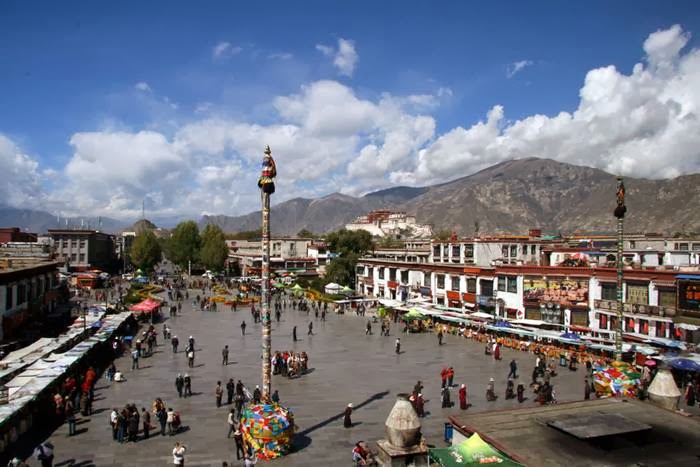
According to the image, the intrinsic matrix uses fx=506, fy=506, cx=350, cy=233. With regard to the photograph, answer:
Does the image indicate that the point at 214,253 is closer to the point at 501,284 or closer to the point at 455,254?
the point at 455,254

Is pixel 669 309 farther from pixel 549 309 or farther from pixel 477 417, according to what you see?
pixel 477 417

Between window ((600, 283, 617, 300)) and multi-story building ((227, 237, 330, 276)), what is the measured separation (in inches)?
2268

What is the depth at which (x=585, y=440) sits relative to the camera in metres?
11.6

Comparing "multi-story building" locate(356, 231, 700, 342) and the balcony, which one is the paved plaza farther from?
the balcony

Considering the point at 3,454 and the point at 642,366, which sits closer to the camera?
the point at 3,454

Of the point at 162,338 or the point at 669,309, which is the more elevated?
the point at 669,309

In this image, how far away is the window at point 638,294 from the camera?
34.6 m

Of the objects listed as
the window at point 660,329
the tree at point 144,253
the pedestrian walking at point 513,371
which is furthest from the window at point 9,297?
the tree at point 144,253

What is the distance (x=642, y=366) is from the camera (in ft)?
88.0

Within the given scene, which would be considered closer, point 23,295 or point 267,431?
point 267,431

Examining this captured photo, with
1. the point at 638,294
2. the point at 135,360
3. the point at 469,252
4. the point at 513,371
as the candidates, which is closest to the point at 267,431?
the point at 513,371

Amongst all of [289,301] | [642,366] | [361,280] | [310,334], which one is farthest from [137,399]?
[361,280]

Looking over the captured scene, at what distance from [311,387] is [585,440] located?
1444cm

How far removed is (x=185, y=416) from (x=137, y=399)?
345cm
